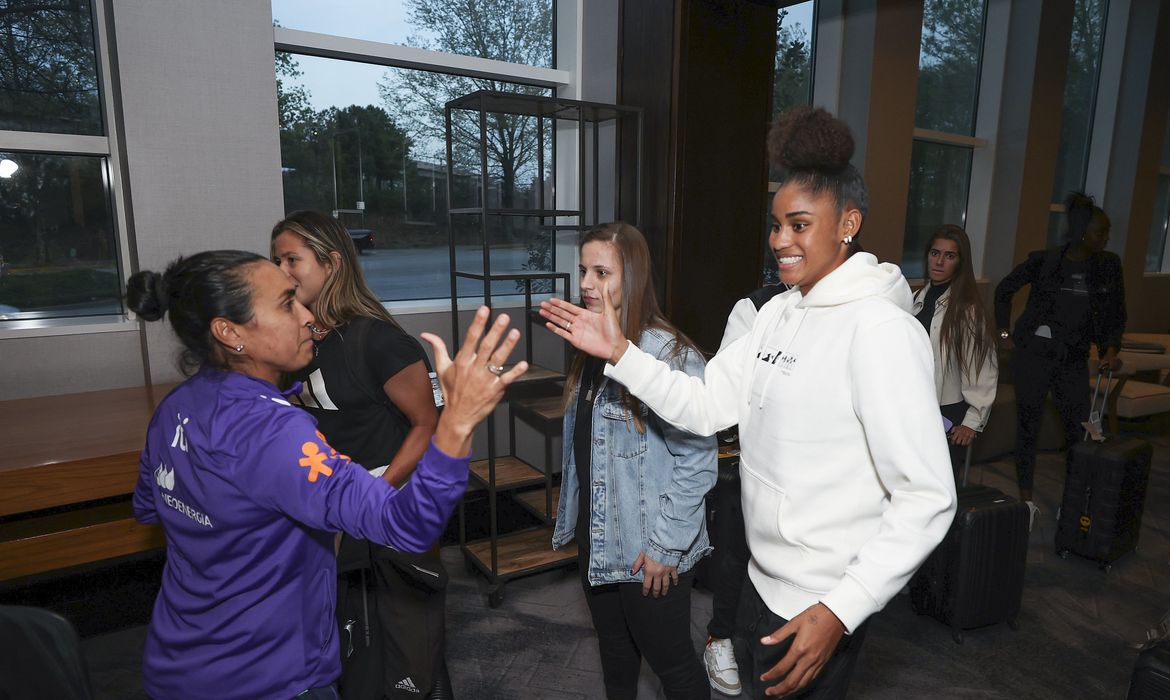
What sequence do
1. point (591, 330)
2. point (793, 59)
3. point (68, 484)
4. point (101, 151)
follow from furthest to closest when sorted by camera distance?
point (793, 59), point (101, 151), point (68, 484), point (591, 330)

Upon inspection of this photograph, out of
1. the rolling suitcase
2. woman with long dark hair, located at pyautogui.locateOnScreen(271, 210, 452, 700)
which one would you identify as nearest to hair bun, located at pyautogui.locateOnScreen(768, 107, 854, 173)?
woman with long dark hair, located at pyautogui.locateOnScreen(271, 210, 452, 700)

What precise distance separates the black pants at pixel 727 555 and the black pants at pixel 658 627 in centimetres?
77

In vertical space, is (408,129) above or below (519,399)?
above

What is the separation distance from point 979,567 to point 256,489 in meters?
2.76

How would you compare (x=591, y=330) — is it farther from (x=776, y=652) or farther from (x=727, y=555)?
(x=727, y=555)

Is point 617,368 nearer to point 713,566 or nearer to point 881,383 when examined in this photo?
point 881,383

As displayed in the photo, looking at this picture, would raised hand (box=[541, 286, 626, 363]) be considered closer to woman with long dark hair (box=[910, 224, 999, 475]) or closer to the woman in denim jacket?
the woman in denim jacket

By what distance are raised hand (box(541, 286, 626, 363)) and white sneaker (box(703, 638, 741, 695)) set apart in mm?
1597

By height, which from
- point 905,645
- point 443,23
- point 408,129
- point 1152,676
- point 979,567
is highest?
point 443,23

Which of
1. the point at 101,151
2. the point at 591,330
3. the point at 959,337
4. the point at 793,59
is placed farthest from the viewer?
the point at 793,59

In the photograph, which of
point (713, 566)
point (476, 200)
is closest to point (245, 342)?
point (713, 566)

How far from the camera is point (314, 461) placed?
1034 mm

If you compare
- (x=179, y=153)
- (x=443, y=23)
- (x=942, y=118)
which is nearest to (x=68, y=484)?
(x=179, y=153)

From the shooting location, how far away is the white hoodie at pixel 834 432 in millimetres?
1031
